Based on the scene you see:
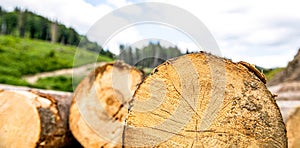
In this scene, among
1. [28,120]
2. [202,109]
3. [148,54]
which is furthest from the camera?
[148,54]

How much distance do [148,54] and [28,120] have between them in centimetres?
125

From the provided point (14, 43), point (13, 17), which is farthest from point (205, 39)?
point (13, 17)

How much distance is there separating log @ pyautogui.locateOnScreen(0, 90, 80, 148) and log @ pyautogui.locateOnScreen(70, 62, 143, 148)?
21cm

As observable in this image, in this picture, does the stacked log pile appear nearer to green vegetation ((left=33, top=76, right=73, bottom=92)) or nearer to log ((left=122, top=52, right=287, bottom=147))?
log ((left=122, top=52, right=287, bottom=147))

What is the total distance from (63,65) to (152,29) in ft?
65.2

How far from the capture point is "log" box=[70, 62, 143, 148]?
3562mm

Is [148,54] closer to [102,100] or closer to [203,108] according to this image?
[102,100]

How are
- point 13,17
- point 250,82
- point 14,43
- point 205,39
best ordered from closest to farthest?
1. point 250,82
2. point 205,39
3. point 14,43
4. point 13,17

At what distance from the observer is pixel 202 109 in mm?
1974

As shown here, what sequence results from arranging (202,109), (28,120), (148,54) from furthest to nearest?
(148,54)
(28,120)
(202,109)

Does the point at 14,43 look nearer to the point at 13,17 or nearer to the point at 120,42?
the point at 13,17

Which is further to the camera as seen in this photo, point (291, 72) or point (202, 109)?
point (291, 72)

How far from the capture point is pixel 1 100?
3.45 m

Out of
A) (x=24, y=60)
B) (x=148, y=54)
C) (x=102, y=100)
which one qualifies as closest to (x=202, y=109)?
(x=148, y=54)
